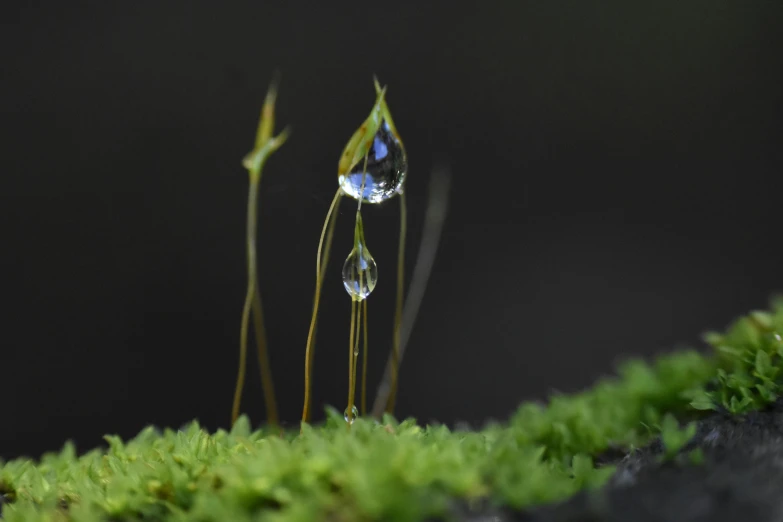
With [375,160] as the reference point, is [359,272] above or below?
below

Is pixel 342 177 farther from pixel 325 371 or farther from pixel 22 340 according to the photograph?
pixel 22 340

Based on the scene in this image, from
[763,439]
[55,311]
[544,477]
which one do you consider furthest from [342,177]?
[55,311]

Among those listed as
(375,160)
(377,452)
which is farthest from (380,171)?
(377,452)

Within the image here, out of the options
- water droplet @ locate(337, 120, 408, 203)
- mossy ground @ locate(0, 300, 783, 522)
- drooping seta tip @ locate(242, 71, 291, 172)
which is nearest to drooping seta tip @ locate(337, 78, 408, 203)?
water droplet @ locate(337, 120, 408, 203)

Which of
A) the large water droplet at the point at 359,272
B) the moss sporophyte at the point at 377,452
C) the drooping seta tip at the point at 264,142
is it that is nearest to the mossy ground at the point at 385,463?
the moss sporophyte at the point at 377,452

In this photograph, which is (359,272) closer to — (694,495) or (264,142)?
(264,142)

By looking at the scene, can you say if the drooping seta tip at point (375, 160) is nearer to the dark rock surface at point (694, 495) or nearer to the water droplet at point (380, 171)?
the water droplet at point (380, 171)
